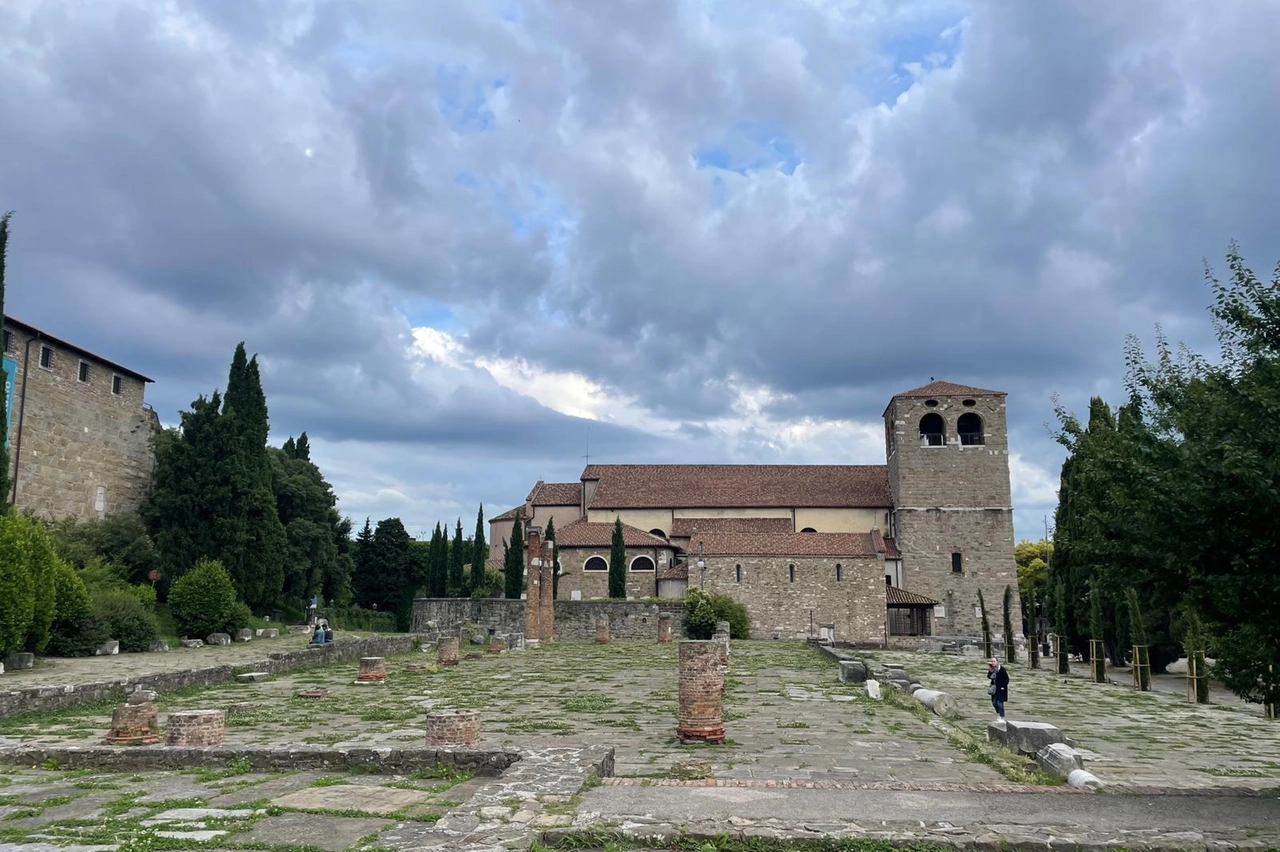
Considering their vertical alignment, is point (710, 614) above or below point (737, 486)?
below

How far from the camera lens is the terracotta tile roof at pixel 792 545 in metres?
41.2

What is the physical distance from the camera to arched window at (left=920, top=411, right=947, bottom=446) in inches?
1925

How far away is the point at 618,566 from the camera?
A: 145 feet

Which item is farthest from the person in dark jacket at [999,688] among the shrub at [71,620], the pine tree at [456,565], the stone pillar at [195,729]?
the pine tree at [456,565]

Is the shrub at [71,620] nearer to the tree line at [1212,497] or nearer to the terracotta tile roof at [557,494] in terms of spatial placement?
the tree line at [1212,497]

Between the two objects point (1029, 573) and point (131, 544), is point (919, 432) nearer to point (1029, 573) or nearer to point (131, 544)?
point (1029, 573)

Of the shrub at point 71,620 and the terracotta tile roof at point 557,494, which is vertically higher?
the terracotta tile roof at point 557,494

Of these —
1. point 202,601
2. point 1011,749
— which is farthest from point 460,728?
point 202,601

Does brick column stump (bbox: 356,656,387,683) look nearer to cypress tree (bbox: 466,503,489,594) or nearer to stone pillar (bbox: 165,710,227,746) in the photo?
stone pillar (bbox: 165,710,227,746)

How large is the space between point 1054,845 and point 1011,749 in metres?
A: 4.96

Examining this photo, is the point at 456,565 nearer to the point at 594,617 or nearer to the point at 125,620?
the point at 594,617

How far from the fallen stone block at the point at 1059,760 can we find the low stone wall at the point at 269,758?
4222 millimetres

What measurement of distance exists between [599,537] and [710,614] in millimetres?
10125

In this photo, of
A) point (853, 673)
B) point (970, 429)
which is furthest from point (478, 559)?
point (853, 673)
